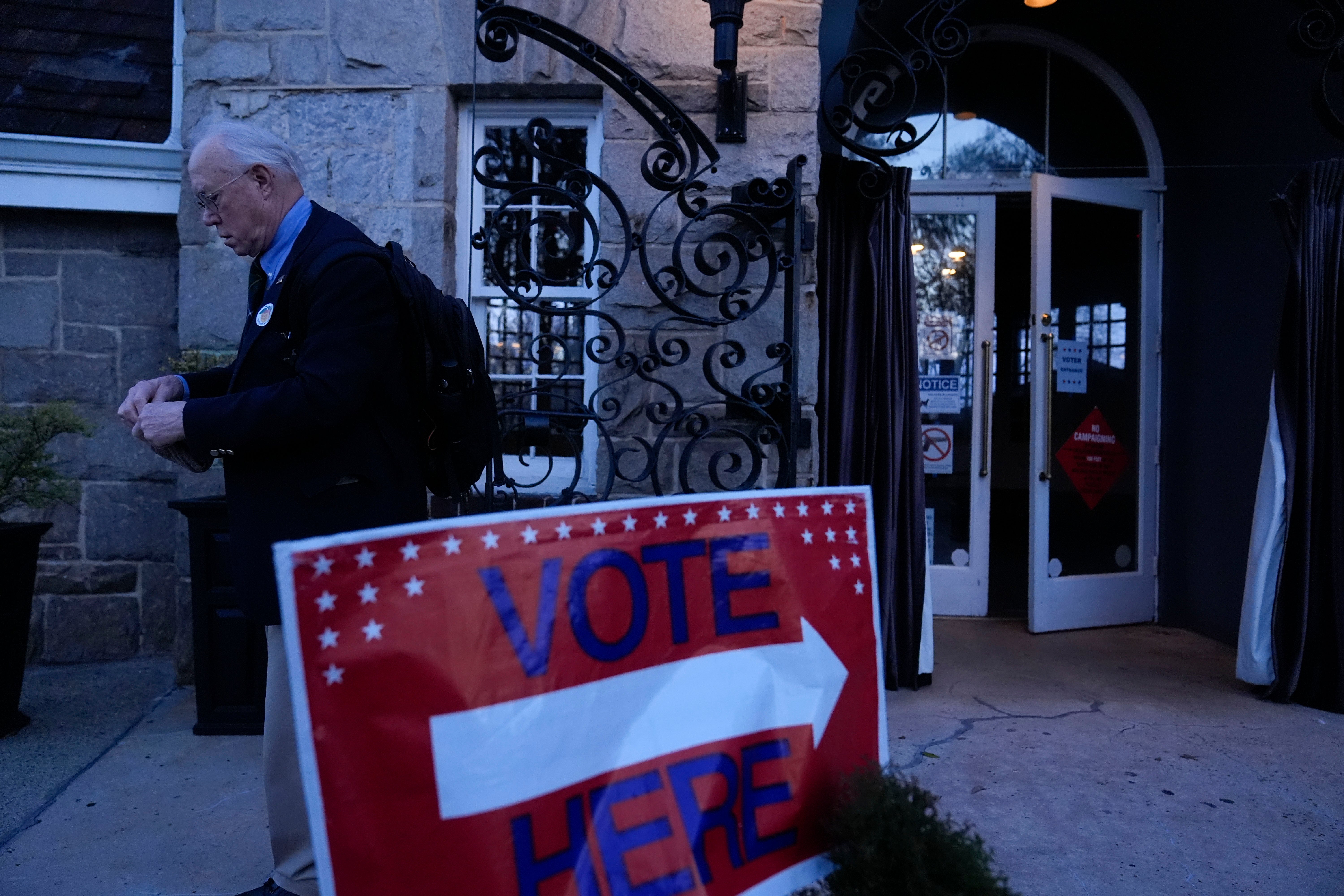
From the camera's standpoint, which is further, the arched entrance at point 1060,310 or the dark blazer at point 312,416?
the arched entrance at point 1060,310

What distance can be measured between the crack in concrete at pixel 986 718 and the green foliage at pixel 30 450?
11.6 ft

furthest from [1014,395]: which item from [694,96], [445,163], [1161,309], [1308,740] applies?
[445,163]

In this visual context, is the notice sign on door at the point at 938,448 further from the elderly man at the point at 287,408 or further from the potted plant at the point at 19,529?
the potted plant at the point at 19,529

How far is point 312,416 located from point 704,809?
1151 millimetres

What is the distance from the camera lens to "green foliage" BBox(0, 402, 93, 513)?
3.70m

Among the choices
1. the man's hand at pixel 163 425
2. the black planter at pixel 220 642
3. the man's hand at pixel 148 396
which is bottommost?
the black planter at pixel 220 642

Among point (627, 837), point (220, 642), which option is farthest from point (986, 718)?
point (220, 642)

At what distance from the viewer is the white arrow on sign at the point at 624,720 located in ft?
5.02

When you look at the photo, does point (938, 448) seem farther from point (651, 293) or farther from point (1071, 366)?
point (651, 293)

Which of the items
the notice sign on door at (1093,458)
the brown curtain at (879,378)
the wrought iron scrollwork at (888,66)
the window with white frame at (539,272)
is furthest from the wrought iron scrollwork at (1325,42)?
the window with white frame at (539,272)

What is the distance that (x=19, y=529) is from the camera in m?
3.64

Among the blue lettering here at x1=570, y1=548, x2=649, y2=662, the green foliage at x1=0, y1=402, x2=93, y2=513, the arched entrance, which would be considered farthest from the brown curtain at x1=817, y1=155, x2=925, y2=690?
the green foliage at x1=0, y1=402, x2=93, y2=513

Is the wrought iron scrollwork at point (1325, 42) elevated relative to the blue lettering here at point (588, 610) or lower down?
elevated

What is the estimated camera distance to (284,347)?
87.7 inches
